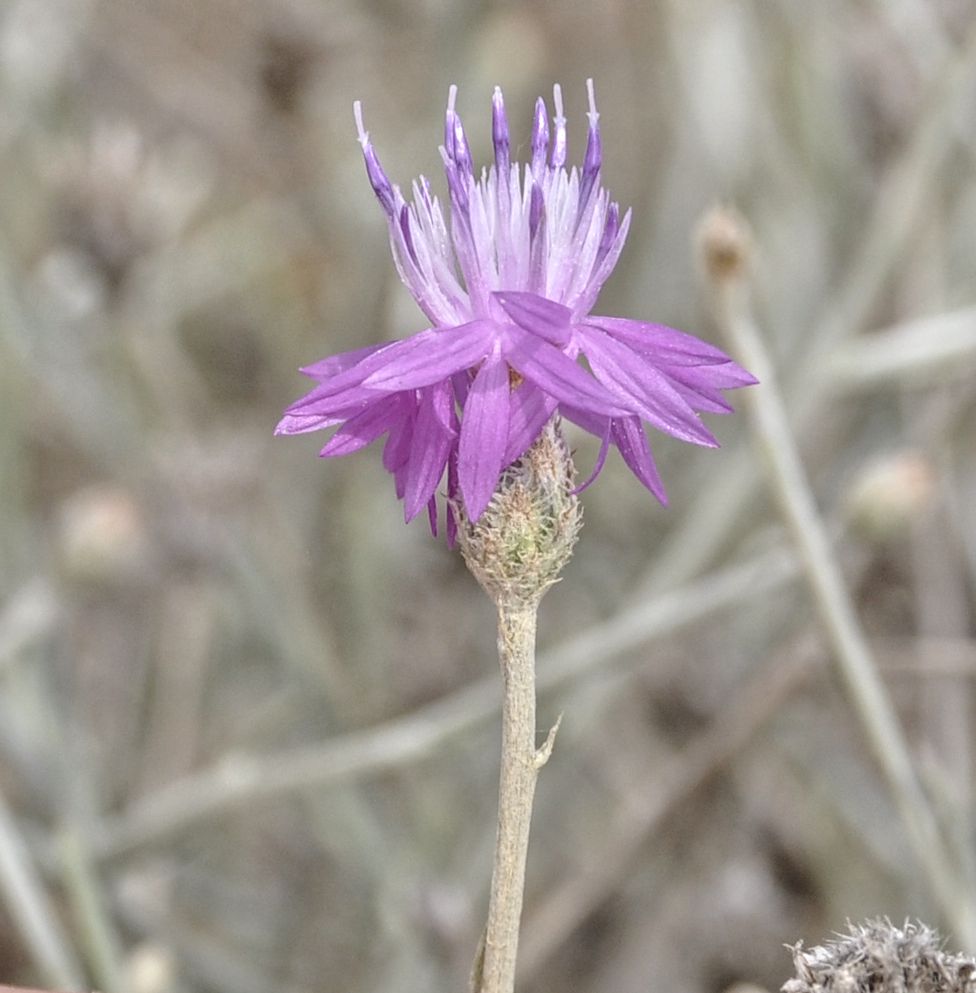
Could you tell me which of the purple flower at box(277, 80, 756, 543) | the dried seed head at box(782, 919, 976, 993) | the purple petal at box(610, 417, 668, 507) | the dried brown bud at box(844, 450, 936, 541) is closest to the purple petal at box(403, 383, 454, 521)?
the purple flower at box(277, 80, 756, 543)

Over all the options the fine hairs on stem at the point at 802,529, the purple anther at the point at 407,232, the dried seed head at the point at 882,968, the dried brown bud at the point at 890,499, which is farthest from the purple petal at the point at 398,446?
the dried brown bud at the point at 890,499

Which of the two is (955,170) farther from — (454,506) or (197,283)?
(454,506)

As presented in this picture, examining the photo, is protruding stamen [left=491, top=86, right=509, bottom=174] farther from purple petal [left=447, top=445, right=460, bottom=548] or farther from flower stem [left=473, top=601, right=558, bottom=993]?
flower stem [left=473, top=601, right=558, bottom=993]

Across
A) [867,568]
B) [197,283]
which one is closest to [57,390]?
[197,283]

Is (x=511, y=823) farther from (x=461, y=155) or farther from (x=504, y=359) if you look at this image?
(x=461, y=155)

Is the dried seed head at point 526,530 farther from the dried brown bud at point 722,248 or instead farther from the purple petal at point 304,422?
the dried brown bud at point 722,248

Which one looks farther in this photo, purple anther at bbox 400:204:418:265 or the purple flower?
purple anther at bbox 400:204:418:265

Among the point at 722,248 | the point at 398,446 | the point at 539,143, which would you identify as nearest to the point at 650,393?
the point at 398,446
